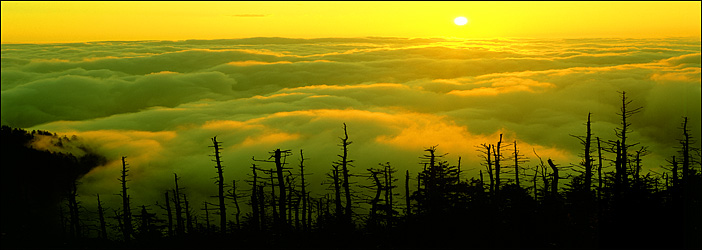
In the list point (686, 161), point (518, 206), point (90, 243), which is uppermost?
point (686, 161)

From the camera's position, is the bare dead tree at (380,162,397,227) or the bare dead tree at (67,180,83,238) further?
the bare dead tree at (67,180,83,238)

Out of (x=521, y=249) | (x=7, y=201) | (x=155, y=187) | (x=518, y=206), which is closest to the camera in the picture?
(x=521, y=249)

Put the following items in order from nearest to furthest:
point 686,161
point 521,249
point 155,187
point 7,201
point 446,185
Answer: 1. point 521,249
2. point 686,161
3. point 446,185
4. point 7,201
5. point 155,187

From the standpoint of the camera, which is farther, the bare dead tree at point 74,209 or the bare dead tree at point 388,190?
the bare dead tree at point 74,209

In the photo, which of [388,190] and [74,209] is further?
[74,209]

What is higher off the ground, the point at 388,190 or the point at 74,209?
the point at 388,190

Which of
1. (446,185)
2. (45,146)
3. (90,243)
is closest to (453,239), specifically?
(446,185)

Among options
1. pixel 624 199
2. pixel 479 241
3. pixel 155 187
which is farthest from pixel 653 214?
pixel 155 187

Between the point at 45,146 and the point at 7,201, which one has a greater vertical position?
the point at 45,146

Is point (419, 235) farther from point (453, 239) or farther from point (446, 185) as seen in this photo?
point (446, 185)

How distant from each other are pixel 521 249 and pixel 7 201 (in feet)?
428

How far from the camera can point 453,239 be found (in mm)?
47000

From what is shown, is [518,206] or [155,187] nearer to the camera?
[518,206]

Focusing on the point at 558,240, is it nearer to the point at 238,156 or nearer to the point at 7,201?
the point at 7,201
